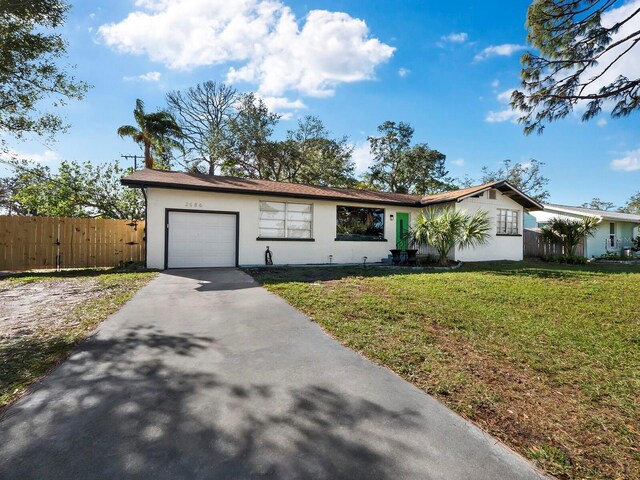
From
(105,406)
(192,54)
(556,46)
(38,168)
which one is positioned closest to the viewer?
(105,406)

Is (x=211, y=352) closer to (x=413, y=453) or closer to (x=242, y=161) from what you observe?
(x=413, y=453)

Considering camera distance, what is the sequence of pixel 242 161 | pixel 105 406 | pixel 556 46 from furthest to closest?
pixel 242 161, pixel 556 46, pixel 105 406

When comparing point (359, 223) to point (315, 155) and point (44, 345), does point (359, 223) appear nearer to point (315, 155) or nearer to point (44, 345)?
point (44, 345)

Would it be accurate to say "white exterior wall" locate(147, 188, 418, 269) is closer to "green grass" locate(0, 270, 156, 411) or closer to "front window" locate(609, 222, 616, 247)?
"green grass" locate(0, 270, 156, 411)

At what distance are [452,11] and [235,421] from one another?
10834 mm

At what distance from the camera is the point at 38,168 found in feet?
55.0

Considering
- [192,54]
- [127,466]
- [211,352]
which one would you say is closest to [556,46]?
[211,352]

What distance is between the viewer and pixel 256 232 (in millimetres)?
11656

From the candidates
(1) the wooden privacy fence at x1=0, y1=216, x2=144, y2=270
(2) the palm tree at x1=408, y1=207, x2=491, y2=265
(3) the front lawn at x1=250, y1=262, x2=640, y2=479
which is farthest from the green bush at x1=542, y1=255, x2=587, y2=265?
(1) the wooden privacy fence at x1=0, y1=216, x2=144, y2=270

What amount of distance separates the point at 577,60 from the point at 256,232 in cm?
991

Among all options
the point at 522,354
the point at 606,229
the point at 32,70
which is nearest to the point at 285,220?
the point at 32,70

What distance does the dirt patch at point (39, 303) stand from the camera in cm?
405

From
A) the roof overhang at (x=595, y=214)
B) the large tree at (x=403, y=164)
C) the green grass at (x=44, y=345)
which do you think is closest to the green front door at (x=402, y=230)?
the green grass at (x=44, y=345)

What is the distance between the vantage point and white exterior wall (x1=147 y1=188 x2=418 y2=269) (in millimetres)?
10188
